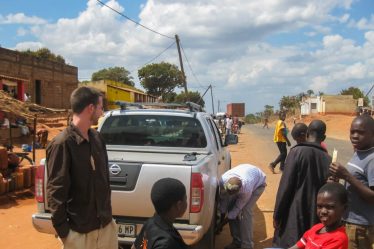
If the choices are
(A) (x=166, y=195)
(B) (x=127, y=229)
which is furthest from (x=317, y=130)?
(B) (x=127, y=229)

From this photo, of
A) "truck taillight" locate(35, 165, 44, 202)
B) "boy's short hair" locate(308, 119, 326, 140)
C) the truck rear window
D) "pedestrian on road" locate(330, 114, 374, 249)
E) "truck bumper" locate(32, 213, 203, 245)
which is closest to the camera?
"pedestrian on road" locate(330, 114, 374, 249)

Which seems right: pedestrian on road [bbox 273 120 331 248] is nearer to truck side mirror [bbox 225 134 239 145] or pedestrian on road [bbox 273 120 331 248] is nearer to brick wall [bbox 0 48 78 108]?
truck side mirror [bbox 225 134 239 145]

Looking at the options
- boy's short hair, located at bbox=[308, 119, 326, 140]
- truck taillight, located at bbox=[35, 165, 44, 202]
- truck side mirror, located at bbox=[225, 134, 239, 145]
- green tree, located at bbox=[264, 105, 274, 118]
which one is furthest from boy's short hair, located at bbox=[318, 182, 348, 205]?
green tree, located at bbox=[264, 105, 274, 118]

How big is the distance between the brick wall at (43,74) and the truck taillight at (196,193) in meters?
22.1

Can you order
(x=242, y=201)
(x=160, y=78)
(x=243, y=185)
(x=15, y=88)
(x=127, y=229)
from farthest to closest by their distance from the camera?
(x=160, y=78) → (x=15, y=88) → (x=242, y=201) → (x=243, y=185) → (x=127, y=229)

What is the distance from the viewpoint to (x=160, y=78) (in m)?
71.8

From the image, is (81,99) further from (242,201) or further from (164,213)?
(242,201)

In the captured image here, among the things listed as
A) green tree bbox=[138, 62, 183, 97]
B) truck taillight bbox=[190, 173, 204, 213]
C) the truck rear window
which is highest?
green tree bbox=[138, 62, 183, 97]

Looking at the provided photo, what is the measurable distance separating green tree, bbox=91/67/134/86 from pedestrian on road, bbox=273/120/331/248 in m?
73.5

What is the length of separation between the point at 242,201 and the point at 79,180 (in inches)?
107

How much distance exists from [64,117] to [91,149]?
24.3 m

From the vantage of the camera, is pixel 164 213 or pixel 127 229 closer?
pixel 164 213

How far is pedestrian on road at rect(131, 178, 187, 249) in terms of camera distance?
228 centimetres

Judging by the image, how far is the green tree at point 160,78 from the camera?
71.2m
